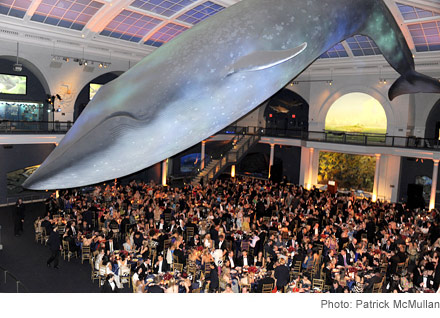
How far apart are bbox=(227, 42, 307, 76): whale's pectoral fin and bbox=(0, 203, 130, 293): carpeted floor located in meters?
10.8

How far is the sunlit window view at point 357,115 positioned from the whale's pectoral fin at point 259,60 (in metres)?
29.2

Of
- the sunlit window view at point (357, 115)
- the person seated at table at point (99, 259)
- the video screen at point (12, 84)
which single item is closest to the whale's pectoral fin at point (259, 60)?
the person seated at table at point (99, 259)

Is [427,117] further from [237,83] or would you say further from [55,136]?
[237,83]

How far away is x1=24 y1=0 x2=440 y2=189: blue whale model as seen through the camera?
6.66 feet

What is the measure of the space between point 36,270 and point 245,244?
7332mm

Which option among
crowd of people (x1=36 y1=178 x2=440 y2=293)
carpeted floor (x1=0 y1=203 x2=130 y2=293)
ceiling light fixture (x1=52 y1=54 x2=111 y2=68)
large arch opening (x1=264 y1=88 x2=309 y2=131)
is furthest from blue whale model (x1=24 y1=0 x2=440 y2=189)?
large arch opening (x1=264 y1=88 x2=309 y2=131)

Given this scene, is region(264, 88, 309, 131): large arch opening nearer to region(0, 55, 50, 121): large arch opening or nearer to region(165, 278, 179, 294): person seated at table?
region(0, 55, 50, 121): large arch opening

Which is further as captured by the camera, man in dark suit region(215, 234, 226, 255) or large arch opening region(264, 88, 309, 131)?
large arch opening region(264, 88, 309, 131)

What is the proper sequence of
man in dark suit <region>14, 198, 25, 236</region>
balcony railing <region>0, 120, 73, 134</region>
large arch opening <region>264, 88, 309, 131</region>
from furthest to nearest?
1. large arch opening <region>264, 88, 309, 131</region>
2. balcony railing <region>0, 120, 73, 134</region>
3. man in dark suit <region>14, 198, 25, 236</region>

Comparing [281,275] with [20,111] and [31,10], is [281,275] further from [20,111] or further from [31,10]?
[20,111]

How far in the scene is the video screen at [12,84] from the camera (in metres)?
24.3

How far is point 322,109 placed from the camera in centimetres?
3122

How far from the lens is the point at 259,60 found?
2.19 metres

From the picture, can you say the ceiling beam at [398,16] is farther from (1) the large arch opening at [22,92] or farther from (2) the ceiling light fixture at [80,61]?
(1) the large arch opening at [22,92]
